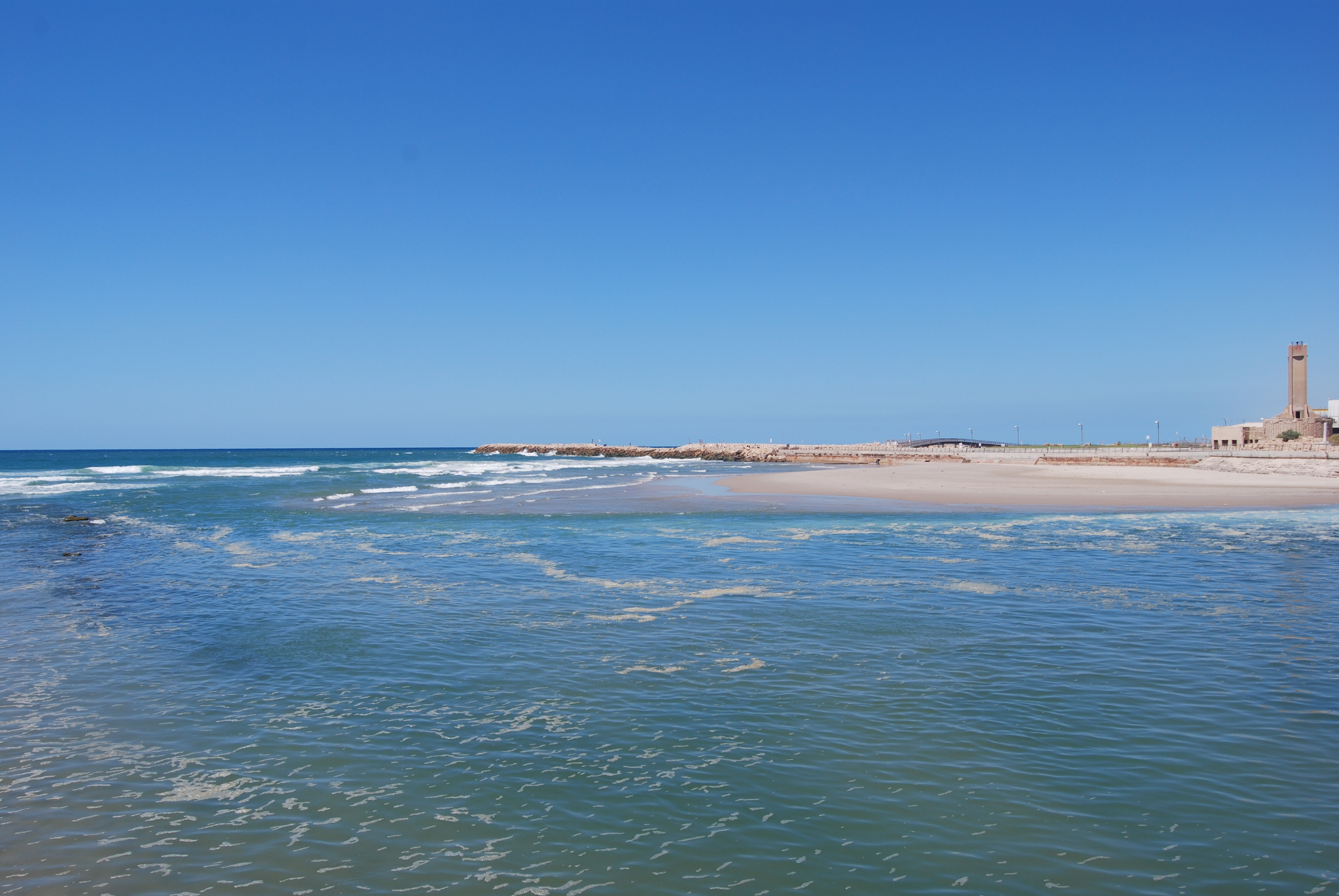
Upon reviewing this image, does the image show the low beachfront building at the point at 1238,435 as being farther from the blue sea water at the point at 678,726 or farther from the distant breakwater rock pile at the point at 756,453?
the blue sea water at the point at 678,726

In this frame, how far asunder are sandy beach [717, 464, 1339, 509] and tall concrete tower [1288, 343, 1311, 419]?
104 ft

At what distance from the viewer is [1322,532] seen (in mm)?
21156

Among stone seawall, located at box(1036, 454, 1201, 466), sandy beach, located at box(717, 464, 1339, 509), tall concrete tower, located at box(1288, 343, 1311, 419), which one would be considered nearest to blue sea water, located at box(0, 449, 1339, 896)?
sandy beach, located at box(717, 464, 1339, 509)

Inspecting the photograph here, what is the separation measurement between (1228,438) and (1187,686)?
7721 centimetres

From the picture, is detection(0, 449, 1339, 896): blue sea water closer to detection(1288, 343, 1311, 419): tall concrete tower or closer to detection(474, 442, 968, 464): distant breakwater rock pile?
detection(474, 442, 968, 464): distant breakwater rock pile

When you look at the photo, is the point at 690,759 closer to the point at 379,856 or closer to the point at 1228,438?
the point at 379,856

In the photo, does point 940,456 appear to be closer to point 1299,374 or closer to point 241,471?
point 1299,374

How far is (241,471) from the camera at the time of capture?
238ft

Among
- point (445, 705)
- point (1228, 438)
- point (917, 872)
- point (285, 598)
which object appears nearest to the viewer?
point (917, 872)

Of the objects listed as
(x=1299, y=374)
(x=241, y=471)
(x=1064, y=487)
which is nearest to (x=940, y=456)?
(x=1299, y=374)

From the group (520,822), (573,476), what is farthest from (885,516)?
(573,476)

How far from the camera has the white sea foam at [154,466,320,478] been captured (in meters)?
65.4

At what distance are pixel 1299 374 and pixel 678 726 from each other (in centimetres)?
8699

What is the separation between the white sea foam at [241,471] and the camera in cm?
6538
